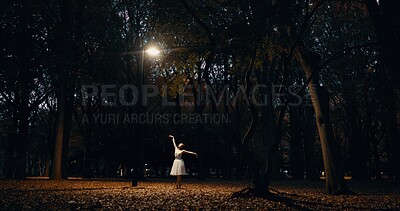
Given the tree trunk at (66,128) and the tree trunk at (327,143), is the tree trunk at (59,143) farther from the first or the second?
the tree trunk at (327,143)

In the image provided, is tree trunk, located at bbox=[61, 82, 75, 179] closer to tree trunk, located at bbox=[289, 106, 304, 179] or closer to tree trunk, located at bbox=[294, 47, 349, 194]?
tree trunk, located at bbox=[294, 47, 349, 194]

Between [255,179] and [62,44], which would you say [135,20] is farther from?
[255,179]

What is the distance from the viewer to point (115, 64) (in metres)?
31.3

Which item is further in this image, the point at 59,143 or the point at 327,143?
the point at 59,143

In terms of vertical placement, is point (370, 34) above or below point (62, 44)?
above

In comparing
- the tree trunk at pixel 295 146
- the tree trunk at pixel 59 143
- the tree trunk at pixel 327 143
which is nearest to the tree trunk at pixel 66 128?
the tree trunk at pixel 59 143

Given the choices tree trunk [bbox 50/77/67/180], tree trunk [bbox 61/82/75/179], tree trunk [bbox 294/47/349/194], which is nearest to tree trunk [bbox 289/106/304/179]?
tree trunk [bbox 61/82/75/179]

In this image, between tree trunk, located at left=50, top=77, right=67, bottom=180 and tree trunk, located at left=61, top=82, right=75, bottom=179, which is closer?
tree trunk, located at left=50, top=77, right=67, bottom=180

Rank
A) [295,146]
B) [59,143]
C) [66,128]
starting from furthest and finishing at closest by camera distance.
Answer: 1. [295,146]
2. [66,128]
3. [59,143]

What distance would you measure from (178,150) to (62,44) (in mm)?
9148

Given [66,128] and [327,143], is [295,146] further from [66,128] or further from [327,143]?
[327,143]

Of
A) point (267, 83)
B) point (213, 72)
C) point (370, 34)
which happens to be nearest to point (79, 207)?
point (267, 83)

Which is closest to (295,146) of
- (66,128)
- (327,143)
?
(66,128)

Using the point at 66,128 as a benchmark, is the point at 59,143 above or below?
below
